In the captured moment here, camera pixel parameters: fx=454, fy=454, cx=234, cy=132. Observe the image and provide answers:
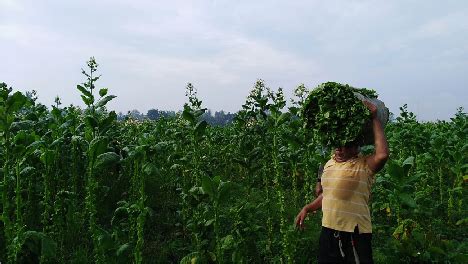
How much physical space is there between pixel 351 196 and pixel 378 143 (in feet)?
1.52

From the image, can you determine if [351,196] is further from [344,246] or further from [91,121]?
[91,121]

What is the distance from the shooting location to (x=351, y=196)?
3.32 metres

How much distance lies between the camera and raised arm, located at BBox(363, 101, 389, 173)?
3.11 m

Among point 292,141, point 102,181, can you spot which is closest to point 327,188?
point 292,141

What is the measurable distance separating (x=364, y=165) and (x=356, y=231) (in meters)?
0.48

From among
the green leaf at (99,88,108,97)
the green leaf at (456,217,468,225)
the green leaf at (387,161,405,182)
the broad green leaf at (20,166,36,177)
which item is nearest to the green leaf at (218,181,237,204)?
the green leaf at (99,88,108,97)

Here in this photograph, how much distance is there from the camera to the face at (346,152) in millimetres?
3351

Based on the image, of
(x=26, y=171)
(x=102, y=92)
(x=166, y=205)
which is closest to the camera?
(x=26, y=171)

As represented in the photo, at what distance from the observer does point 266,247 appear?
215 inches

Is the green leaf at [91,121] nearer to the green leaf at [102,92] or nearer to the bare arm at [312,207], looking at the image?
the green leaf at [102,92]

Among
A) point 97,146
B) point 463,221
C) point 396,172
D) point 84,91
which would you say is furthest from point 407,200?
point 84,91

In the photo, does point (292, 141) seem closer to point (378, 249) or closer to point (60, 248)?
point (378, 249)

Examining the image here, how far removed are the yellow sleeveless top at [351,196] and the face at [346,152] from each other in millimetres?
37

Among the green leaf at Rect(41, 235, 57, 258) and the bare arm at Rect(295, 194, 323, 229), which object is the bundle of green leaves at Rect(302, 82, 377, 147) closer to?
the bare arm at Rect(295, 194, 323, 229)
